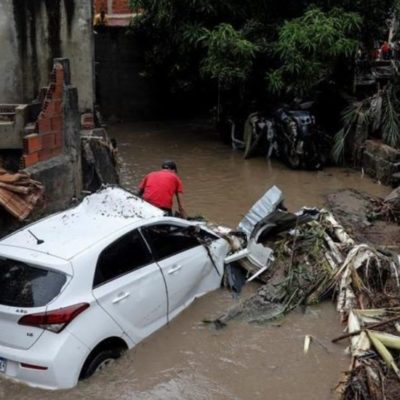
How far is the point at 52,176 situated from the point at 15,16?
2879 mm

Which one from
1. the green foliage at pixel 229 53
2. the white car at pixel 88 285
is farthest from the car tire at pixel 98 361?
the green foliage at pixel 229 53

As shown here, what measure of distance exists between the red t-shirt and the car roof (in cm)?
143

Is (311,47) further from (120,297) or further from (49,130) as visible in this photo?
(120,297)

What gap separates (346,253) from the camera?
777cm

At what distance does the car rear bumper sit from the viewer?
5.02 meters

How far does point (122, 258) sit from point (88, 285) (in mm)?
571

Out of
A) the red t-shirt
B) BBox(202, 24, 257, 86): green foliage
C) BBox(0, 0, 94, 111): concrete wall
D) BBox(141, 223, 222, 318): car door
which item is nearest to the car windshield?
BBox(141, 223, 222, 318): car door

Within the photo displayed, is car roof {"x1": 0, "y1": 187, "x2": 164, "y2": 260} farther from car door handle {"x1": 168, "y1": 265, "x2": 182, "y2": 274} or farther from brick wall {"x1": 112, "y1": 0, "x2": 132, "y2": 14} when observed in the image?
brick wall {"x1": 112, "y1": 0, "x2": 132, "y2": 14}

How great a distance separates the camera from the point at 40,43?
9.94 meters

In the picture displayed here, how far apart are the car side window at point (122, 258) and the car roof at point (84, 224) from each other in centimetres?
14

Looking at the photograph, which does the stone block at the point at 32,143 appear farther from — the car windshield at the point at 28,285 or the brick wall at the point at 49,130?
the car windshield at the point at 28,285

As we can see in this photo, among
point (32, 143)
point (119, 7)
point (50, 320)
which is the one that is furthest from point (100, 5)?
point (50, 320)

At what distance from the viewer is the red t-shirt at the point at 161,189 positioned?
8609mm

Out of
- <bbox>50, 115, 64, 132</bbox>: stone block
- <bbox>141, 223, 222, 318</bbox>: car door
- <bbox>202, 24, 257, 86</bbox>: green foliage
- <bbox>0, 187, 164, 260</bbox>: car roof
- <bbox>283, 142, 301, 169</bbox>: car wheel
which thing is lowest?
<bbox>283, 142, 301, 169</bbox>: car wheel
